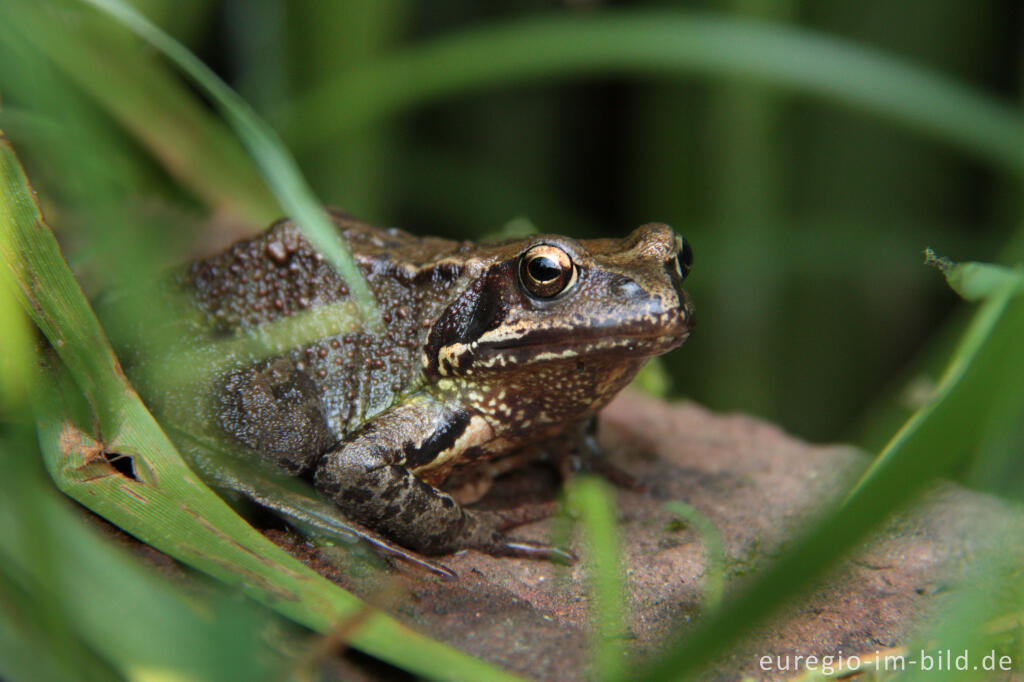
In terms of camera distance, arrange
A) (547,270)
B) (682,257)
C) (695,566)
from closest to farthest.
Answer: (695,566) < (547,270) < (682,257)

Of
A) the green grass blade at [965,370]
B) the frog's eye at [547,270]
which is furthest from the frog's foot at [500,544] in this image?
the green grass blade at [965,370]

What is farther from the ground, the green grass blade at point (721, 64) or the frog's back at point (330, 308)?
the green grass blade at point (721, 64)

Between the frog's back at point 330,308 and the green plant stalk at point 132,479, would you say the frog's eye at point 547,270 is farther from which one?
the green plant stalk at point 132,479

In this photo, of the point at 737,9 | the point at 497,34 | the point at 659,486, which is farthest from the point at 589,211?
the point at 659,486

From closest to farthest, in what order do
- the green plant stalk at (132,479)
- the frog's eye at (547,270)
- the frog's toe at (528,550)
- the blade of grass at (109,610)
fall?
the blade of grass at (109,610)
the green plant stalk at (132,479)
the frog's toe at (528,550)
the frog's eye at (547,270)

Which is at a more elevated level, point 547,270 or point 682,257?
point 682,257

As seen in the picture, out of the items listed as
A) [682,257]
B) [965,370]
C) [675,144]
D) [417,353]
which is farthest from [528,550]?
[675,144]

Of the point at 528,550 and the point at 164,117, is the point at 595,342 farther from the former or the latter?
the point at 164,117
